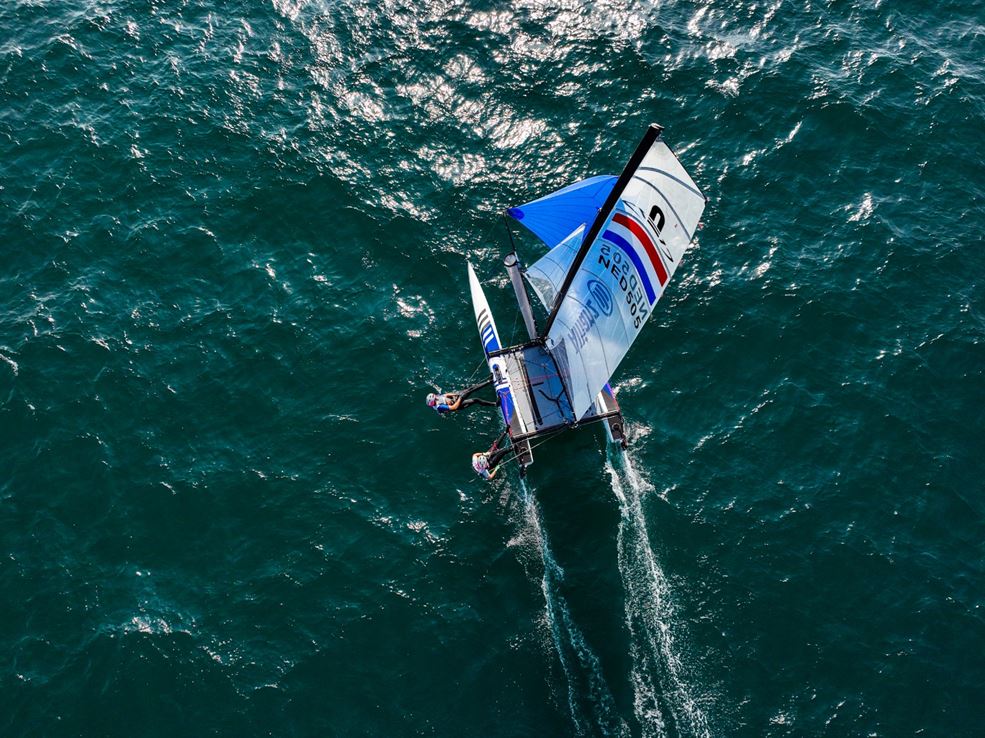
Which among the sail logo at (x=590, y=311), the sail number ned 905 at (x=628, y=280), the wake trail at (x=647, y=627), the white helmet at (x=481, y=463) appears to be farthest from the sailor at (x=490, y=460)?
the sail number ned 905 at (x=628, y=280)

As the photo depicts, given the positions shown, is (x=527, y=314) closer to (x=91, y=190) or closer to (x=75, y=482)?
(x=75, y=482)

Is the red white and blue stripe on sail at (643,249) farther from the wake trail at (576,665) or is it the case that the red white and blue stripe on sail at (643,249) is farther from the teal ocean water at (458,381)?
the wake trail at (576,665)

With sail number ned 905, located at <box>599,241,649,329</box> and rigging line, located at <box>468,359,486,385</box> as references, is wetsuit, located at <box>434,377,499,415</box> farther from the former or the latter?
sail number ned 905, located at <box>599,241,649,329</box>

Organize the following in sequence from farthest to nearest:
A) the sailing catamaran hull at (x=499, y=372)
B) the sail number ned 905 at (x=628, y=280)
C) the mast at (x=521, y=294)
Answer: the mast at (x=521, y=294)
the sailing catamaran hull at (x=499, y=372)
the sail number ned 905 at (x=628, y=280)

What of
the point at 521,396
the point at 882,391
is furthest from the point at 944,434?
the point at 521,396

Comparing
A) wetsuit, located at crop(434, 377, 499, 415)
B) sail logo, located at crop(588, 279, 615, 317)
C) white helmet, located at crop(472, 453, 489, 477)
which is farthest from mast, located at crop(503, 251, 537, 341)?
white helmet, located at crop(472, 453, 489, 477)

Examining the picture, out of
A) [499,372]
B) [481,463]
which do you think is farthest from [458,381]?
[481,463]
